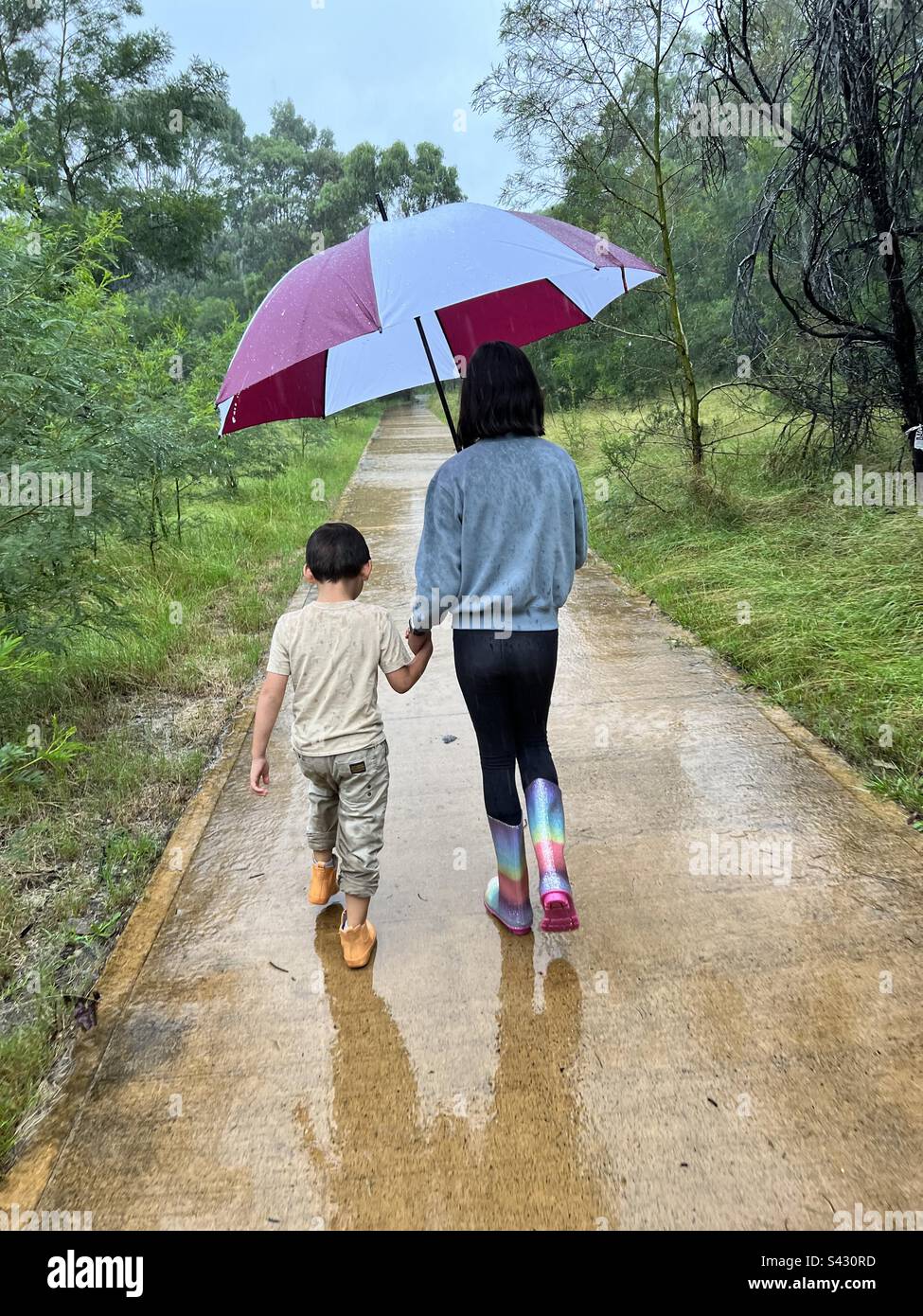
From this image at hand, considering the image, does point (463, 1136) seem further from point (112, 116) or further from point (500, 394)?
point (112, 116)

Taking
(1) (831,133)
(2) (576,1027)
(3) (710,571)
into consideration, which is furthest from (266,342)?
(1) (831,133)

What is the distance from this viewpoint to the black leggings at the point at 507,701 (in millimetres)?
2531

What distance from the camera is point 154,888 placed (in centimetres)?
328

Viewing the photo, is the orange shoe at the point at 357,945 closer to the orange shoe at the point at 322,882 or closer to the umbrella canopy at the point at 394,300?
the orange shoe at the point at 322,882

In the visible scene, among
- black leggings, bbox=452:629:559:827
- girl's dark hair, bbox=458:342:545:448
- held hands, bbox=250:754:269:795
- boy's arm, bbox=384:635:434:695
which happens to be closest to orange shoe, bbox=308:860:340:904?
held hands, bbox=250:754:269:795

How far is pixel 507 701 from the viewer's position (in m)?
2.63

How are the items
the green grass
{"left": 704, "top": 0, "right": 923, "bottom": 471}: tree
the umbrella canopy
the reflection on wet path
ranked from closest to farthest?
1. the reflection on wet path
2. the umbrella canopy
3. the green grass
4. {"left": 704, "top": 0, "right": 923, "bottom": 471}: tree

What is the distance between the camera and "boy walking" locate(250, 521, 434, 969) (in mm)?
2627

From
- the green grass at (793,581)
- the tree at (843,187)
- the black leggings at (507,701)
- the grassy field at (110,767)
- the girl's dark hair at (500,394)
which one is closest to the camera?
the girl's dark hair at (500,394)

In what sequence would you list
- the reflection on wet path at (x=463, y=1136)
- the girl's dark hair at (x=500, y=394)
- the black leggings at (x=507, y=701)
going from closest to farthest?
the reflection on wet path at (x=463, y=1136) < the girl's dark hair at (x=500, y=394) < the black leggings at (x=507, y=701)

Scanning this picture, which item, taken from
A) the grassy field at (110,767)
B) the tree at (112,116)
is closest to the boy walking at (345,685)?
the grassy field at (110,767)

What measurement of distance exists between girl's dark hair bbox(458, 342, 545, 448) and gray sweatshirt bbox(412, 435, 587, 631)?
4cm

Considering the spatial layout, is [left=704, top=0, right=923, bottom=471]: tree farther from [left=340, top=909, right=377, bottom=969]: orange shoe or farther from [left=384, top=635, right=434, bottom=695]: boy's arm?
[left=340, top=909, right=377, bottom=969]: orange shoe

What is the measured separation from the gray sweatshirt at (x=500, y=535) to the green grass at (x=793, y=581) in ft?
6.42
